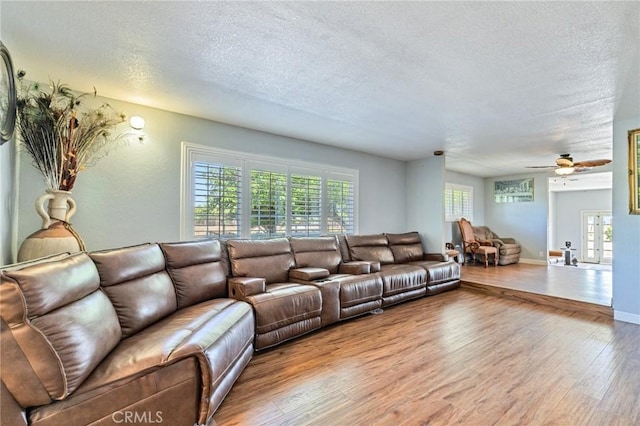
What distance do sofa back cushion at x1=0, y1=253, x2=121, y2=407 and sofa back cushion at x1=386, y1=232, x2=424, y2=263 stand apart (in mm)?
4467

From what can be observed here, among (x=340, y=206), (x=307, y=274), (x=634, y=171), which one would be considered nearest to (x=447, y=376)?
(x=307, y=274)

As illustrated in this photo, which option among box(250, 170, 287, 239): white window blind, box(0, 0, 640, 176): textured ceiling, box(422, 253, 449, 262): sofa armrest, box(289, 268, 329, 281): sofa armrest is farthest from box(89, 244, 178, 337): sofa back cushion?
box(422, 253, 449, 262): sofa armrest

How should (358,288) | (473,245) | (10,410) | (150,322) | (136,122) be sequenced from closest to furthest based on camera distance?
(10,410), (150,322), (136,122), (358,288), (473,245)

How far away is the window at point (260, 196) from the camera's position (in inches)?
142

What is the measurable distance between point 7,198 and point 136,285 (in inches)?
50.6

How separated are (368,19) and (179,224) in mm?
2932

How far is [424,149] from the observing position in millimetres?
5242

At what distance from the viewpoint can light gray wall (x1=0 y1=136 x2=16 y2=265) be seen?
2174mm

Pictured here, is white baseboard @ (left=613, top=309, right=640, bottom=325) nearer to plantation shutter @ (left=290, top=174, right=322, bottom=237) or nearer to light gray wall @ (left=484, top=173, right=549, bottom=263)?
plantation shutter @ (left=290, top=174, right=322, bottom=237)

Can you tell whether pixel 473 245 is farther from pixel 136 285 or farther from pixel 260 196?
pixel 136 285

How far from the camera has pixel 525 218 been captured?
793 cm

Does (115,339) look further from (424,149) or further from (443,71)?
(424,149)

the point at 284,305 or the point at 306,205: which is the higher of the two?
the point at 306,205

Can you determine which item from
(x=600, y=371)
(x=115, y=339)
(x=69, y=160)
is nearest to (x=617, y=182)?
(x=600, y=371)
